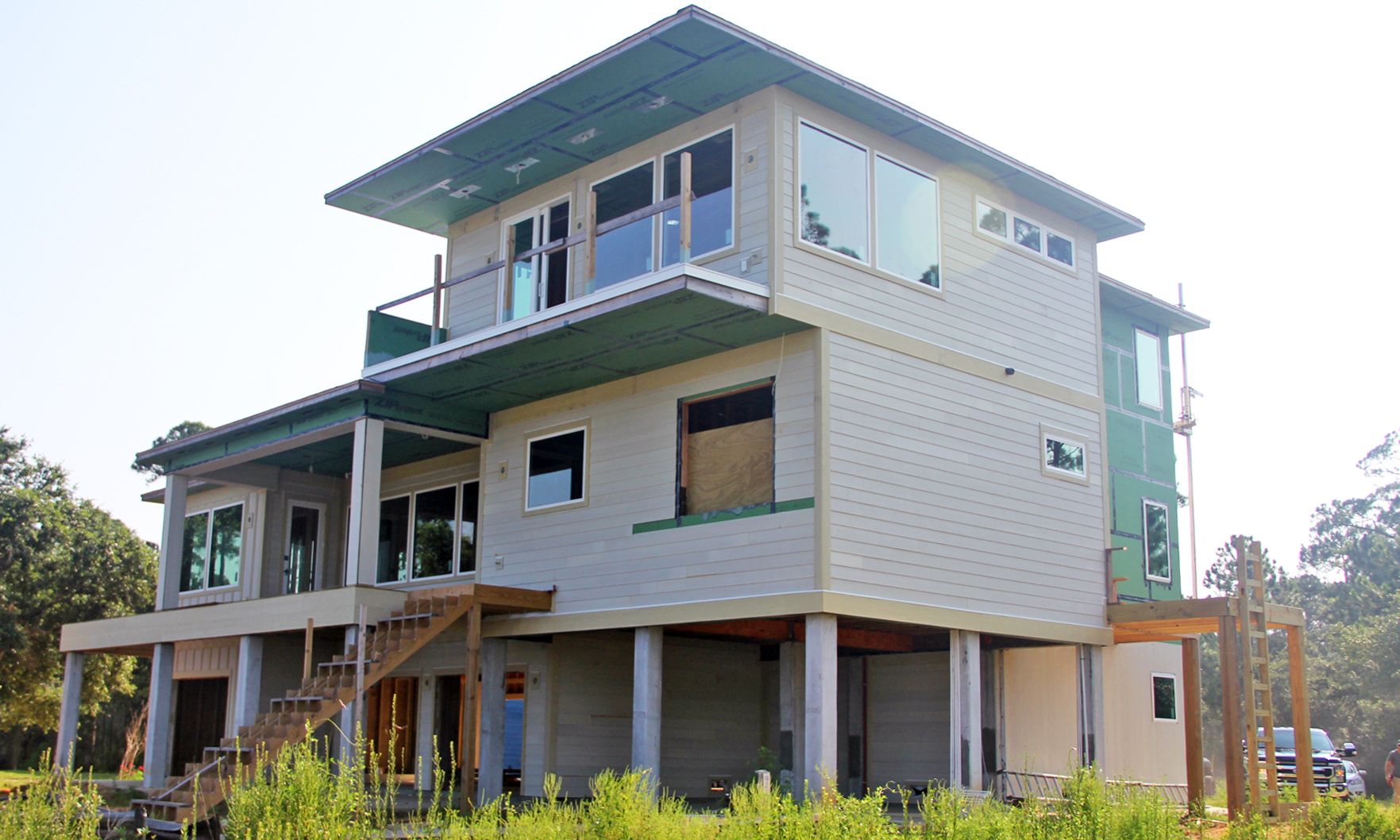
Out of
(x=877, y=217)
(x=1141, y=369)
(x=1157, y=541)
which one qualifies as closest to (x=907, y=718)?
(x=1157, y=541)

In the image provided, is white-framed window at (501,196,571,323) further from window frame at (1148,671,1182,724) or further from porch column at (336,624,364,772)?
window frame at (1148,671,1182,724)

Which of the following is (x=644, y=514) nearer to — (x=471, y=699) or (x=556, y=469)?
(x=556, y=469)

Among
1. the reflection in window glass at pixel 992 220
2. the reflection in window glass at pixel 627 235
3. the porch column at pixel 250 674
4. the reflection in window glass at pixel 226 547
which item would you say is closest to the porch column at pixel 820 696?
the reflection in window glass at pixel 627 235

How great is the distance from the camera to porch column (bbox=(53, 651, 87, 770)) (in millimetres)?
23078

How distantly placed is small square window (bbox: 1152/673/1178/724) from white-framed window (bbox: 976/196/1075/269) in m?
6.33

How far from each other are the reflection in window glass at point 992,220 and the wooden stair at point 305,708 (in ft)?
26.3

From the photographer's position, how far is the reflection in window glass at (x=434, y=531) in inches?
836

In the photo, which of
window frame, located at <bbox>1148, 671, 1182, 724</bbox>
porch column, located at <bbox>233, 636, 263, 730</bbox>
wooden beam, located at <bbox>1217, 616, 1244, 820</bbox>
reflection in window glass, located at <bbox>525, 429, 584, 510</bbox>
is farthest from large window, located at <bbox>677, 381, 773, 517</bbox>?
window frame, located at <bbox>1148, 671, 1182, 724</bbox>

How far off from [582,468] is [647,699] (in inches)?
127

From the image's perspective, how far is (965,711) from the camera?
15852 millimetres

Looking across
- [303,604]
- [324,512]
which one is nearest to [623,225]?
[303,604]

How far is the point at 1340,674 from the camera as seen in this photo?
44938 millimetres

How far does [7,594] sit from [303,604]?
1903 centimetres

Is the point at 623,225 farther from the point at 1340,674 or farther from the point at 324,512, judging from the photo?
the point at 1340,674
